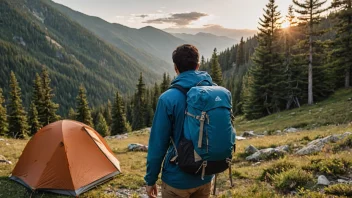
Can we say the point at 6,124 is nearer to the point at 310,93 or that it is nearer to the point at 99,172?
the point at 99,172

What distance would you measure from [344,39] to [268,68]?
9405 millimetres

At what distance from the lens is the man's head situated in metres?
3.80

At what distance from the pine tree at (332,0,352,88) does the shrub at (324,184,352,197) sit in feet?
98.0

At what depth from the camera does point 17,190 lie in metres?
9.23

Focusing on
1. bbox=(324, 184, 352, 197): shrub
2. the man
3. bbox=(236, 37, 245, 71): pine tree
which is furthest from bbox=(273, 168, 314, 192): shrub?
bbox=(236, 37, 245, 71): pine tree

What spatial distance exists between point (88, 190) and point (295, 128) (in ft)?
57.8

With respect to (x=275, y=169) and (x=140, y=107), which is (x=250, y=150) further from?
(x=140, y=107)

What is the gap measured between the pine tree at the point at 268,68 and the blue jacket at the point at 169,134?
33.3 m

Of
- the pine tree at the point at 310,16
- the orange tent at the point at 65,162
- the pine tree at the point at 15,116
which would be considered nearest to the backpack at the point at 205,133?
the orange tent at the point at 65,162

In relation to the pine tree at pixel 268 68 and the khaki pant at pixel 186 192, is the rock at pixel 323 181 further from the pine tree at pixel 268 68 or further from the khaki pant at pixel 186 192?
the pine tree at pixel 268 68

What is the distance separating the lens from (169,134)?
369 cm

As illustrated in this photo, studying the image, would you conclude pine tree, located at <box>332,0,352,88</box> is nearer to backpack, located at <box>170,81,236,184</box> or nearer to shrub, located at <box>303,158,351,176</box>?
shrub, located at <box>303,158,351,176</box>

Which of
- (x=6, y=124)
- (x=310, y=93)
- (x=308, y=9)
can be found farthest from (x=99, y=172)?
(x=6, y=124)

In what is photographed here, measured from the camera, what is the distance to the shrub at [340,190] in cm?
585
